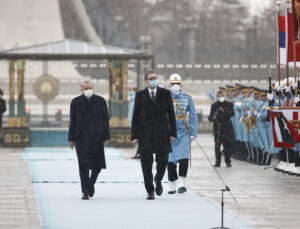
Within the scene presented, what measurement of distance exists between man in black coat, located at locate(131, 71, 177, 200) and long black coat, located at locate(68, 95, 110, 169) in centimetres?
43

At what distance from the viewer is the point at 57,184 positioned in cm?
1424

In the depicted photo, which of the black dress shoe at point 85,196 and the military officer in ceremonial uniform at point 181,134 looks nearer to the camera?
the black dress shoe at point 85,196

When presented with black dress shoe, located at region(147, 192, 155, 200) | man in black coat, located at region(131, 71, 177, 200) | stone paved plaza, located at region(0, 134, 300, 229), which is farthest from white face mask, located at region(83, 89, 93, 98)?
black dress shoe, located at region(147, 192, 155, 200)

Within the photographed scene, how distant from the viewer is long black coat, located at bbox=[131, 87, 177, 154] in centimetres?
1209

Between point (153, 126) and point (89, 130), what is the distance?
821 millimetres

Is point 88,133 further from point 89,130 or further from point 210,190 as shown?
point 210,190

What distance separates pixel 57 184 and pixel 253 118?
600 cm

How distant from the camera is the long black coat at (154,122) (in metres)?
12.1

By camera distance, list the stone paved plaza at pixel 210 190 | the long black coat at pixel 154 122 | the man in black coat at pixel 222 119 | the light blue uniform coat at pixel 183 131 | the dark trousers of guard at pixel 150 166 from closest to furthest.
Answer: the stone paved plaza at pixel 210 190 → the dark trousers of guard at pixel 150 166 → the long black coat at pixel 154 122 → the light blue uniform coat at pixel 183 131 → the man in black coat at pixel 222 119

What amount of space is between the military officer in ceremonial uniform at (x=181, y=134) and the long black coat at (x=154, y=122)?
0.60 m

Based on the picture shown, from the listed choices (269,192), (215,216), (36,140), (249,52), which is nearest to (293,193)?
(269,192)

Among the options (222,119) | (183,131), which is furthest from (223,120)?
(183,131)

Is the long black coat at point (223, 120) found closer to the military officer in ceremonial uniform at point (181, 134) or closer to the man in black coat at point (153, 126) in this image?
the military officer in ceremonial uniform at point (181, 134)

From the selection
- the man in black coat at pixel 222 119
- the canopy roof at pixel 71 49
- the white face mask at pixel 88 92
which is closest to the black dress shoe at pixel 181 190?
the white face mask at pixel 88 92
